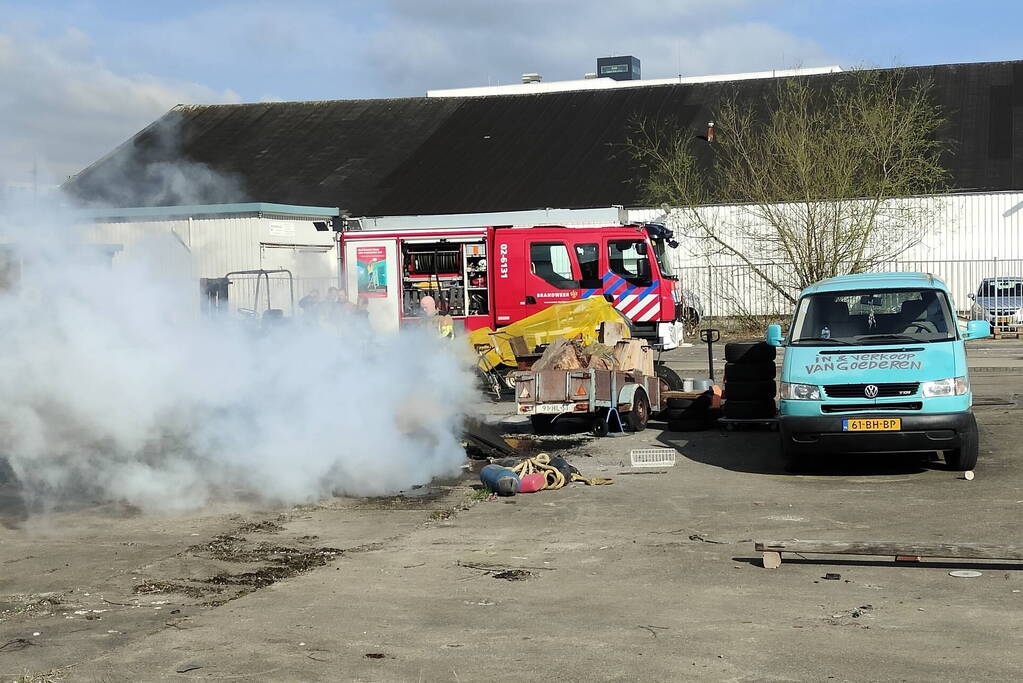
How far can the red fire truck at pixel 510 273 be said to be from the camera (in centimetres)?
2245

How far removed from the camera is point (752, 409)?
1590 centimetres

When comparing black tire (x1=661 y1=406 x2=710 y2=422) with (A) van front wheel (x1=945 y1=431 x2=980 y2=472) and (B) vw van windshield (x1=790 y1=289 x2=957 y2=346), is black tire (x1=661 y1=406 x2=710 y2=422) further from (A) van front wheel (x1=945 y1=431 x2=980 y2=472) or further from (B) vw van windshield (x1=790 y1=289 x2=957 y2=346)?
(A) van front wheel (x1=945 y1=431 x2=980 y2=472)

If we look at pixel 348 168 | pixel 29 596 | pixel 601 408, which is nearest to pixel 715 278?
pixel 348 168

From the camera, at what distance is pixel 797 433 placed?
40.3ft

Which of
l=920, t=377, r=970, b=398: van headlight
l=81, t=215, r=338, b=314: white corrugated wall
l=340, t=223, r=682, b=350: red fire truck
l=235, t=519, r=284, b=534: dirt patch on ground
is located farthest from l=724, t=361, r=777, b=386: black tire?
l=81, t=215, r=338, b=314: white corrugated wall

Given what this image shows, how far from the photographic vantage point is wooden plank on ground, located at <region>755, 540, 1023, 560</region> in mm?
7945

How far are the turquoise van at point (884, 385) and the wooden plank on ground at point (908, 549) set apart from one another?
3.87 m

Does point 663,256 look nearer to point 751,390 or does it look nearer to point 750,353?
point 751,390

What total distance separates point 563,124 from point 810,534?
3893 cm

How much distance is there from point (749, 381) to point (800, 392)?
3.37 meters

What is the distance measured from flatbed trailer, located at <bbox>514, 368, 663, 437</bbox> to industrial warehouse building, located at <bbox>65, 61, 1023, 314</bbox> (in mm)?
19913

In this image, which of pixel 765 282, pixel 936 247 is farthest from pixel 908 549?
pixel 936 247

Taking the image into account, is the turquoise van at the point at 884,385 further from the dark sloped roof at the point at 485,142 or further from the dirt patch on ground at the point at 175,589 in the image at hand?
the dark sloped roof at the point at 485,142

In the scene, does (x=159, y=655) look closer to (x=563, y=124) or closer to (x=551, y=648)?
(x=551, y=648)
